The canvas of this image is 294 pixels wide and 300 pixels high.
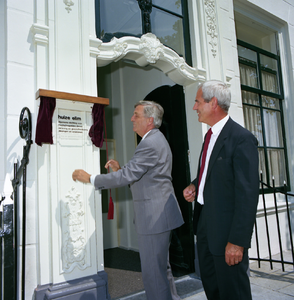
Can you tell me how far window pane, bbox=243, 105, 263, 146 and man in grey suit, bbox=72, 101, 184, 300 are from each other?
3293 mm

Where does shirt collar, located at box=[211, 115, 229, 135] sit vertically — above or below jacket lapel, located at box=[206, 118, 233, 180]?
above

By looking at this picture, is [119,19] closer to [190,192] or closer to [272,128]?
[190,192]

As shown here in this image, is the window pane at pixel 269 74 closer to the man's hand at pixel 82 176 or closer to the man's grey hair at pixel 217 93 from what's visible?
the man's grey hair at pixel 217 93

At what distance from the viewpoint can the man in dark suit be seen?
5.53ft

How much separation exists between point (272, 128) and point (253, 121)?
62 centimetres

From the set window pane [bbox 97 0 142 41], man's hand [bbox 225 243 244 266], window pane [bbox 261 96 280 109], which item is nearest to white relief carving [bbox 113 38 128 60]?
window pane [bbox 97 0 142 41]

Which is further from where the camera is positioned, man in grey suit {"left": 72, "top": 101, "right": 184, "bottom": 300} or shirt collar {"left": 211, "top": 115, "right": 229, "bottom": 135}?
man in grey suit {"left": 72, "top": 101, "right": 184, "bottom": 300}

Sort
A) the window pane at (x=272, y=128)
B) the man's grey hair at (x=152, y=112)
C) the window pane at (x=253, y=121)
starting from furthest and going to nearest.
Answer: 1. the window pane at (x=272, y=128)
2. the window pane at (x=253, y=121)
3. the man's grey hair at (x=152, y=112)

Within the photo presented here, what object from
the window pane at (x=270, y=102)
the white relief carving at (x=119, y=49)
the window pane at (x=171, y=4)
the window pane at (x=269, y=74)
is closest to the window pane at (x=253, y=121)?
the window pane at (x=270, y=102)

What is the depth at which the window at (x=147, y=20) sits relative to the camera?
3.31 meters

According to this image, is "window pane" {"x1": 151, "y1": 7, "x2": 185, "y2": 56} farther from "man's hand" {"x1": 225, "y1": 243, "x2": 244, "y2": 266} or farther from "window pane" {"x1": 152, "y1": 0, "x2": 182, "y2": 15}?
"man's hand" {"x1": 225, "y1": 243, "x2": 244, "y2": 266}

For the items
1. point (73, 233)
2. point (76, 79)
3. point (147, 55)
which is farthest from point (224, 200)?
point (147, 55)

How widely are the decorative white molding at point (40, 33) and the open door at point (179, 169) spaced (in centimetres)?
207

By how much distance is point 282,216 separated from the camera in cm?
502
